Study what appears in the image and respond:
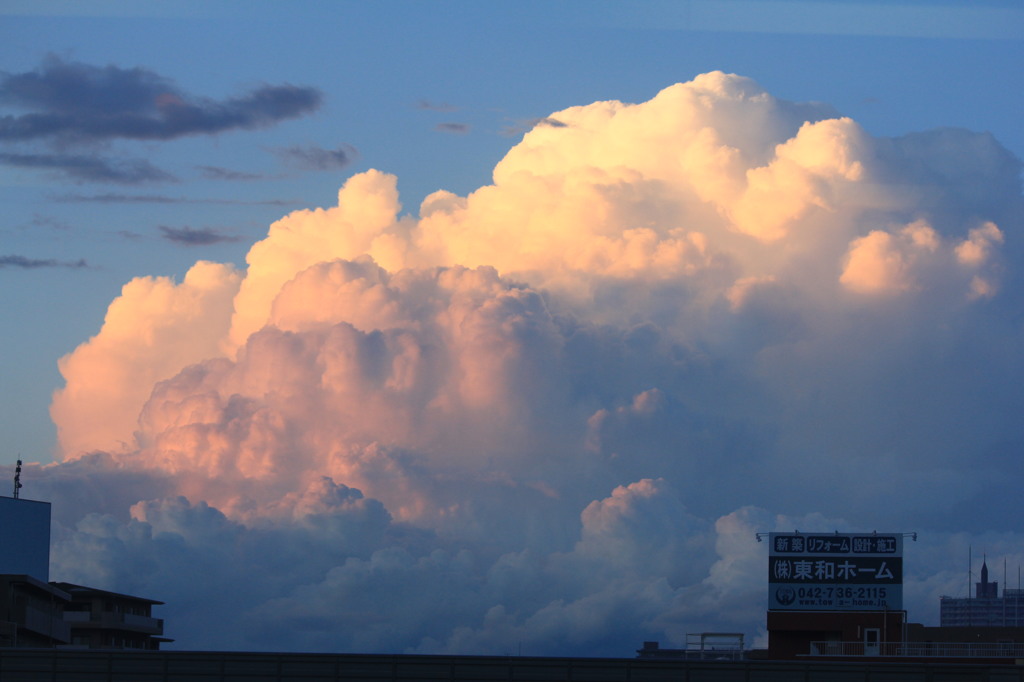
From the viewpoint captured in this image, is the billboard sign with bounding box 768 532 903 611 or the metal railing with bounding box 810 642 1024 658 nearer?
the metal railing with bounding box 810 642 1024 658

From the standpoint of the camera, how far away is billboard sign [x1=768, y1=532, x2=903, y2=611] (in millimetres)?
118188

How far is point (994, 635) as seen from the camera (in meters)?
133

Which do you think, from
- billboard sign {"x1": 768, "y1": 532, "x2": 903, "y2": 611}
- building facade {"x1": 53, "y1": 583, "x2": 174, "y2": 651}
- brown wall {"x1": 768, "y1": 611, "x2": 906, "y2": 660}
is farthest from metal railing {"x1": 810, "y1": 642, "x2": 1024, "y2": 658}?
building facade {"x1": 53, "y1": 583, "x2": 174, "y2": 651}

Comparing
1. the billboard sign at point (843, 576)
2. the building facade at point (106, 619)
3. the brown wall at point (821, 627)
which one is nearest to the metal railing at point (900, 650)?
the brown wall at point (821, 627)

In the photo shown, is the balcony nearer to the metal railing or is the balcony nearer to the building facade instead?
the building facade

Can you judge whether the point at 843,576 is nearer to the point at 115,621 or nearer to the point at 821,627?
the point at 821,627

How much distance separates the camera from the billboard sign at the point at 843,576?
118 metres

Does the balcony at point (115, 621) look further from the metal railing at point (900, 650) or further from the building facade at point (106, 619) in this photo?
the metal railing at point (900, 650)

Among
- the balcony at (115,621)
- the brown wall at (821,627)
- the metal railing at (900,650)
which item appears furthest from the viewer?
the balcony at (115,621)

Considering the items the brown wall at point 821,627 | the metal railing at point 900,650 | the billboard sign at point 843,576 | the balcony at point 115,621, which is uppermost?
the billboard sign at point 843,576

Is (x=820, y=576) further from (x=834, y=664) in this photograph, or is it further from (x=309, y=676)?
(x=309, y=676)

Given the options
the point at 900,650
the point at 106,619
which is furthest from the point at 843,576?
the point at 106,619

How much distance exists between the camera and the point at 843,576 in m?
119

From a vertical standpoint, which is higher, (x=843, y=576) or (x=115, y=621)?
(x=843, y=576)
